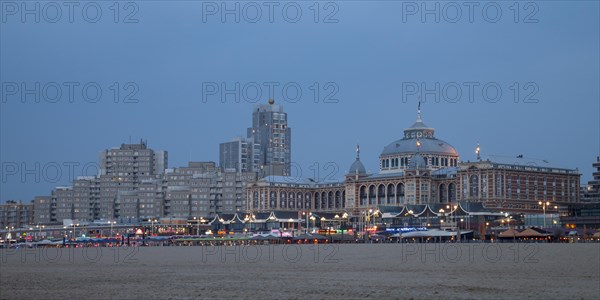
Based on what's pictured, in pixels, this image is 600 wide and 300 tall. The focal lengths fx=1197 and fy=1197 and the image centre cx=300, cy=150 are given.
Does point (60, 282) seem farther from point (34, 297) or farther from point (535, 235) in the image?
point (535, 235)

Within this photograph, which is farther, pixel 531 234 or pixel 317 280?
pixel 531 234

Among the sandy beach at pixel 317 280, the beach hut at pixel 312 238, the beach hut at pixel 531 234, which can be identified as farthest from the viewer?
the beach hut at pixel 312 238

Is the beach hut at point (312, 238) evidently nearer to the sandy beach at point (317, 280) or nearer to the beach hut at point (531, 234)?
the beach hut at point (531, 234)

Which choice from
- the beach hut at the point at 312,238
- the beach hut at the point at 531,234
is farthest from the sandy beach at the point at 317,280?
Result: the beach hut at the point at 312,238

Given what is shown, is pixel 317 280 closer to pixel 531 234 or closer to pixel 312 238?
pixel 531 234

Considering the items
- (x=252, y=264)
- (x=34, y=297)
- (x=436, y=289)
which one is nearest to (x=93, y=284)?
(x=34, y=297)

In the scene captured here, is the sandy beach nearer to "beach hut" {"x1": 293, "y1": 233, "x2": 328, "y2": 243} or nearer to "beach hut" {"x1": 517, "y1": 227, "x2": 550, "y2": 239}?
"beach hut" {"x1": 517, "y1": 227, "x2": 550, "y2": 239}

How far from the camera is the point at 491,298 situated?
52.8 m

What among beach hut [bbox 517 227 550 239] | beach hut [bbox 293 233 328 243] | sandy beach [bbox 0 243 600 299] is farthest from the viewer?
beach hut [bbox 293 233 328 243]

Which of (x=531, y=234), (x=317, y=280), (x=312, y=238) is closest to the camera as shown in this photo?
(x=317, y=280)

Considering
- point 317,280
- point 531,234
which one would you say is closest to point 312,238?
point 531,234

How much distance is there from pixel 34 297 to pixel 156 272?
2025 cm

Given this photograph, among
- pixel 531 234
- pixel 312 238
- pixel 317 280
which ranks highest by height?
pixel 531 234

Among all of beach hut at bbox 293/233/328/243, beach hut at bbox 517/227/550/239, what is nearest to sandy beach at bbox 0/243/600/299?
beach hut at bbox 517/227/550/239
